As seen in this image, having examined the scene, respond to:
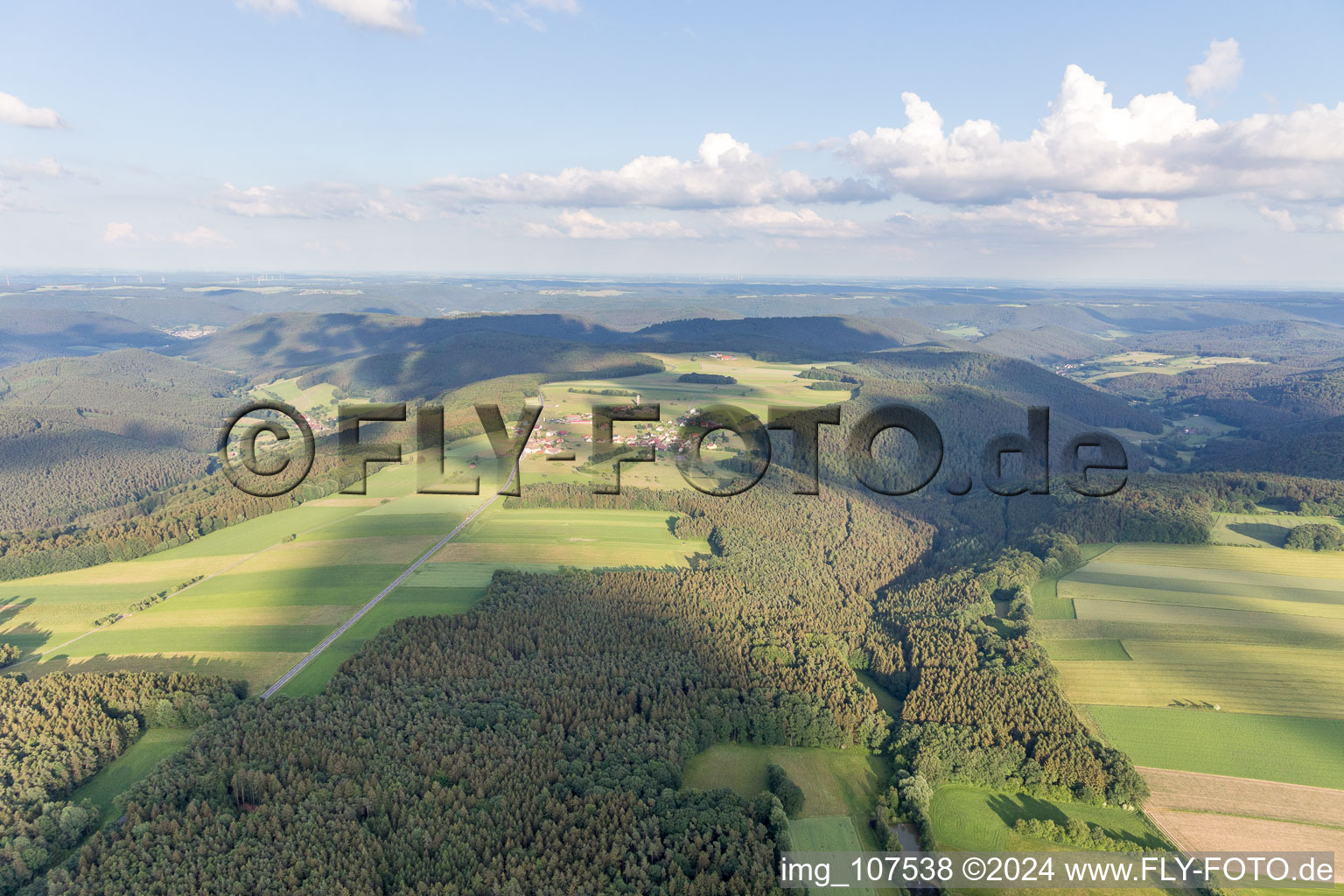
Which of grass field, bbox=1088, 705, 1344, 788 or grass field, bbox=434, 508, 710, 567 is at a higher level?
grass field, bbox=434, 508, 710, 567

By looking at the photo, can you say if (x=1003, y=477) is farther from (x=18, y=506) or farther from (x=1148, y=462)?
(x=18, y=506)

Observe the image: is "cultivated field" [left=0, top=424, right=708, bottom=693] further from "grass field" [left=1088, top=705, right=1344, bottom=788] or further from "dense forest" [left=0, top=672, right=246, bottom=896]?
"grass field" [left=1088, top=705, right=1344, bottom=788]

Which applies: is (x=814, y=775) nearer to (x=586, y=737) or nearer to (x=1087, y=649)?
(x=586, y=737)

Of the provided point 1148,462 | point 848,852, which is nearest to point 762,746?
point 848,852

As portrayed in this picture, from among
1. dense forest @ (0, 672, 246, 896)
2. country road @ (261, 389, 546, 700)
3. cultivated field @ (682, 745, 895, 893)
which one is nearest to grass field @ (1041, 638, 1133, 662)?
cultivated field @ (682, 745, 895, 893)

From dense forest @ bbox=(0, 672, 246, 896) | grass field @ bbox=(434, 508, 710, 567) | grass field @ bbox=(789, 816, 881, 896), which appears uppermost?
grass field @ bbox=(434, 508, 710, 567)

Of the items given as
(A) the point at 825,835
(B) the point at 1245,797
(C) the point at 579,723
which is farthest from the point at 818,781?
(B) the point at 1245,797

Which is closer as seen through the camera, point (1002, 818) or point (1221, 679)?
point (1002, 818)

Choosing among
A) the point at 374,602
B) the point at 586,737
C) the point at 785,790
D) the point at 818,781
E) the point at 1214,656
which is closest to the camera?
the point at 785,790

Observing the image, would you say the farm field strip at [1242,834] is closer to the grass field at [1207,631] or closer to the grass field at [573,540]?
the grass field at [1207,631]
